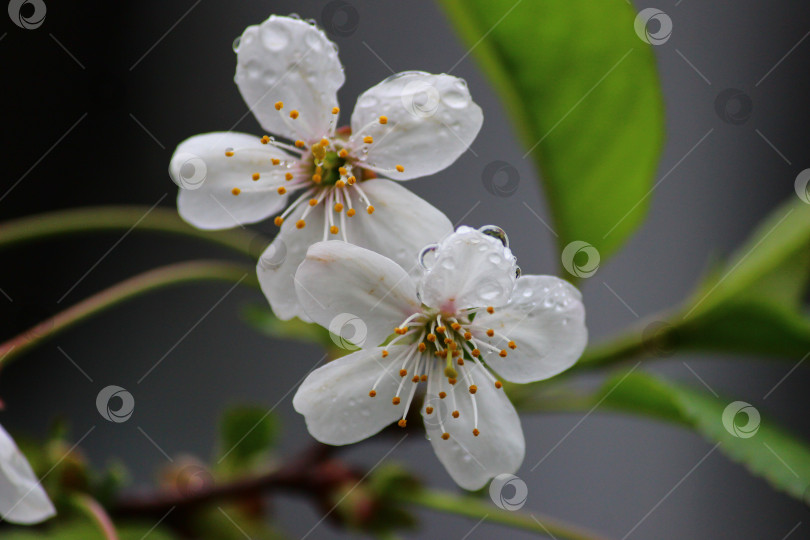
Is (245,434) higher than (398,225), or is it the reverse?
(398,225)

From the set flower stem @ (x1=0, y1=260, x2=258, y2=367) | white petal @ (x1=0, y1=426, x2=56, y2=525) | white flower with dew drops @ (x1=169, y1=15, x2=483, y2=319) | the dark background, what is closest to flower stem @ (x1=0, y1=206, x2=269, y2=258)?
flower stem @ (x1=0, y1=260, x2=258, y2=367)

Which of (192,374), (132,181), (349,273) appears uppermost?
(349,273)

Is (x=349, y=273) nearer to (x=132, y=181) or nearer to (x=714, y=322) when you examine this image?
(x=714, y=322)

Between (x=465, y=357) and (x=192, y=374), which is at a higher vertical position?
(x=465, y=357)

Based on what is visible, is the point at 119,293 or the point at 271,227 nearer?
the point at 119,293

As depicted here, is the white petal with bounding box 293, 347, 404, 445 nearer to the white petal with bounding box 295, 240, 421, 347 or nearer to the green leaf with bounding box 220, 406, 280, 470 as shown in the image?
the white petal with bounding box 295, 240, 421, 347

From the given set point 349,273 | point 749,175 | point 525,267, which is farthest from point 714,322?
point 749,175

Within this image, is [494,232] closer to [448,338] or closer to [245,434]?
[448,338]

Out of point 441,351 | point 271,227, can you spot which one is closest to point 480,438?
point 441,351
